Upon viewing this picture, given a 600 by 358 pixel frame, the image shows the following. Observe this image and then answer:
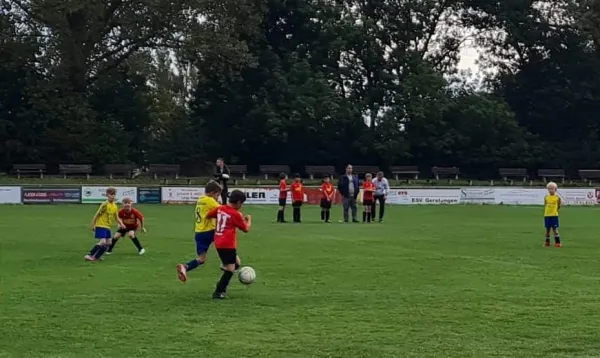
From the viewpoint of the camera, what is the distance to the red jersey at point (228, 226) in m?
12.4

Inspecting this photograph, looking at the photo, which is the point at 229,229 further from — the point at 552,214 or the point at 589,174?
the point at 589,174

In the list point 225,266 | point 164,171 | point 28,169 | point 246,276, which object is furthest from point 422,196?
point 225,266

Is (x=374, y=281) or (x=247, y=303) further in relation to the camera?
(x=374, y=281)

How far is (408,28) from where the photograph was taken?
2670 inches

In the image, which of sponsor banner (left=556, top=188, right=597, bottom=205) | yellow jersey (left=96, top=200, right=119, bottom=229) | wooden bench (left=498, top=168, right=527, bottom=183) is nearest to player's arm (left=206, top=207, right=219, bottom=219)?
yellow jersey (left=96, top=200, right=119, bottom=229)

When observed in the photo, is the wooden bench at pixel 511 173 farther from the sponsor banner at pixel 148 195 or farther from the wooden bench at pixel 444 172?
the sponsor banner at pixel 148 195

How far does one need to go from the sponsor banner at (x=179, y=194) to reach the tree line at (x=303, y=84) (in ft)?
42.1

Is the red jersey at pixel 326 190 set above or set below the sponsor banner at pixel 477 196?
above

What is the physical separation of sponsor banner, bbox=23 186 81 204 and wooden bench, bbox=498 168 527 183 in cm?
2922

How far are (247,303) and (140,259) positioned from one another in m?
6.47

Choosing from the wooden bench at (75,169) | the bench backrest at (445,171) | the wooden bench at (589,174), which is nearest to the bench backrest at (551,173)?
the wooden bench at (589,174)

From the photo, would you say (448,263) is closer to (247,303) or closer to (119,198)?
(247,303)

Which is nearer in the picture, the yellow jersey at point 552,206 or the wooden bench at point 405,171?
the yellow jersey at point 552,206

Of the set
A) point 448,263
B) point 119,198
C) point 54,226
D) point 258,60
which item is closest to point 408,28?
point 258,60
